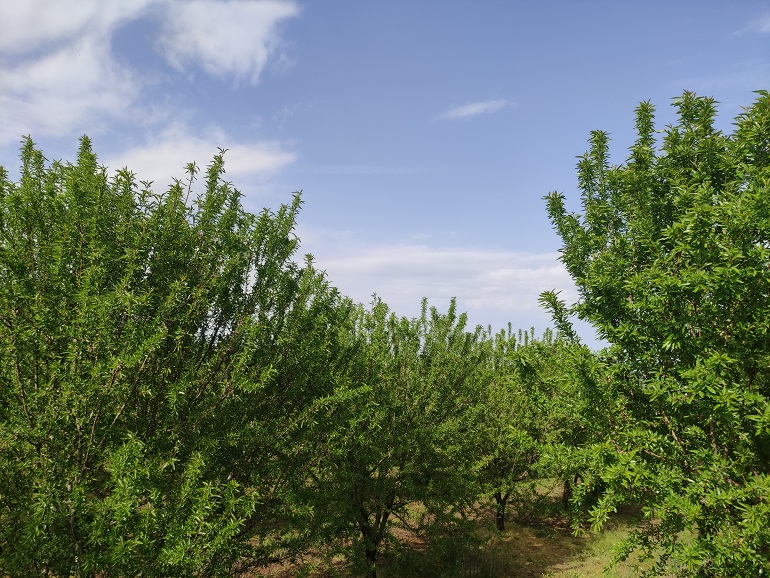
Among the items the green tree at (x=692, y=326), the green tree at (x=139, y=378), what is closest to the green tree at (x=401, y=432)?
the green tree at (x=139, y=378)

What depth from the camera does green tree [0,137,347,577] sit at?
459 cm

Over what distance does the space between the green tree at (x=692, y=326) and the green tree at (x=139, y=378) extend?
482 centimetres

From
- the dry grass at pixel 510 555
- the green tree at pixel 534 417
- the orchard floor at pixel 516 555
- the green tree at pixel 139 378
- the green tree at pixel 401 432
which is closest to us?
the green tree at pixel 139 378

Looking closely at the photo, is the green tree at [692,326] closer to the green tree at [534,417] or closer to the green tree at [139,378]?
the green tree at [534,417]

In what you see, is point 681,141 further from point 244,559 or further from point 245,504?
point 244,559

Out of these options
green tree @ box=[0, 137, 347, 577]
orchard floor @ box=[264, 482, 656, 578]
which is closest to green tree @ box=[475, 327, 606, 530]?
orchard floor @ box=[264, 482, 656, 578]

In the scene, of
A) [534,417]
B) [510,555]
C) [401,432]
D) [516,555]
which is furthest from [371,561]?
[534,417]

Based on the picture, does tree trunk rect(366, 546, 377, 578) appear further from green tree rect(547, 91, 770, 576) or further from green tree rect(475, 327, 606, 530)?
green tree rect(547, 91, 770, 576)

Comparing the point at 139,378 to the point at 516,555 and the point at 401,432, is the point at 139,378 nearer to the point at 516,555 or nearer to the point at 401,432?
the point at 401,432

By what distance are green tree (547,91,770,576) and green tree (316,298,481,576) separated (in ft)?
19.4

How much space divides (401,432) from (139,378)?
27.0 ft

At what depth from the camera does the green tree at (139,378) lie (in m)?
4.59

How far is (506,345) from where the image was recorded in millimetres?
28031

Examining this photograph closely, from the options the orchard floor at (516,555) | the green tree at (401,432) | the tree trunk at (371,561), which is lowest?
the orchard floor at (516,555)
